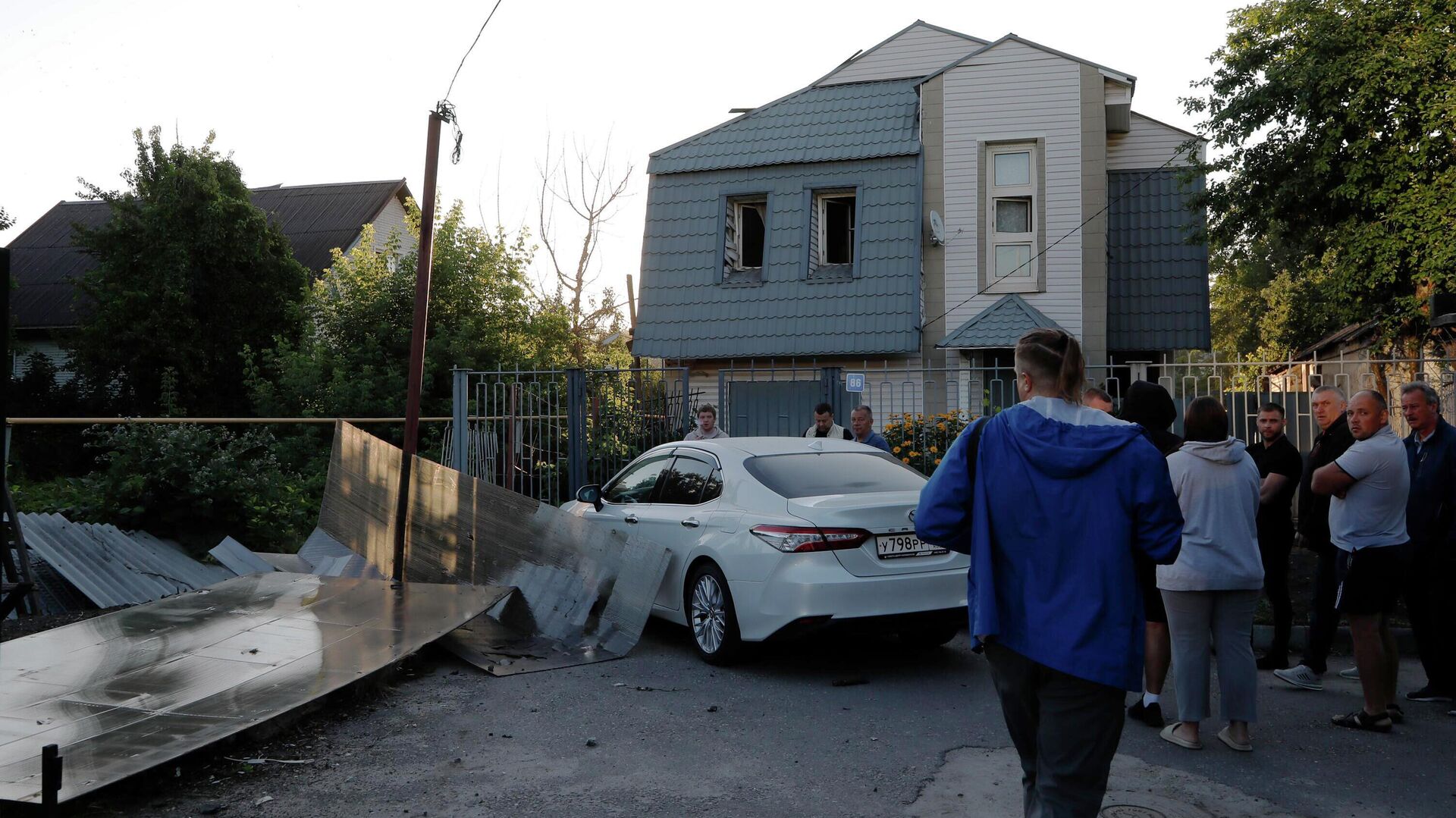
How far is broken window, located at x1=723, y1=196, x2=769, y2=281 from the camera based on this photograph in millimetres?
17641

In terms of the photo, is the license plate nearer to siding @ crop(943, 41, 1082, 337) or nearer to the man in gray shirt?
the man in gray shirt

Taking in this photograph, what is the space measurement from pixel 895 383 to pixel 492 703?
36.8 feet

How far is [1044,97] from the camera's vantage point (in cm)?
1662

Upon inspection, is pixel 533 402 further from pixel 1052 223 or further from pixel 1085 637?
pixel 1085 637

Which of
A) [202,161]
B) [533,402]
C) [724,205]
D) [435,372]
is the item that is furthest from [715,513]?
[202,161]

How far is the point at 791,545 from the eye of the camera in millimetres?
6797

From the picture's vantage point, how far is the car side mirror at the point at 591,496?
28.3 feet

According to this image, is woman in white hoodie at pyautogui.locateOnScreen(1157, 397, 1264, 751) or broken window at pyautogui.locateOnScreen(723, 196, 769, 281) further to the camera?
broken window at pyautogui.locateOnScreen(723, 196, 769, 281)

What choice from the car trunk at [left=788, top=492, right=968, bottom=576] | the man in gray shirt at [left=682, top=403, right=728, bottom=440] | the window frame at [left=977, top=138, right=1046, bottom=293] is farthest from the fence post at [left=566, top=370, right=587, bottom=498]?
the window frame at [left=977, top=138, right=1046, bottom=293]

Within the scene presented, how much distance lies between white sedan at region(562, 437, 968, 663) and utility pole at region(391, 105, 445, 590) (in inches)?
84.6

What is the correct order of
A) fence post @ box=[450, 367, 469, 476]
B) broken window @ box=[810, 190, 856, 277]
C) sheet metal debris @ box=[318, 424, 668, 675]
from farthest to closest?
broken window @ box=[810, 190, 856, 277], fence post @ box=[450, 367, 469, 476], sheet metal debris @ box=[318, 424, 668, 675]

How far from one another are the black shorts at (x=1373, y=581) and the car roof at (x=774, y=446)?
3.18m

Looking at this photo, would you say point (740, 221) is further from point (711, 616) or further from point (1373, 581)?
point (1373, 581)

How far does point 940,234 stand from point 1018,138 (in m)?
1.88
